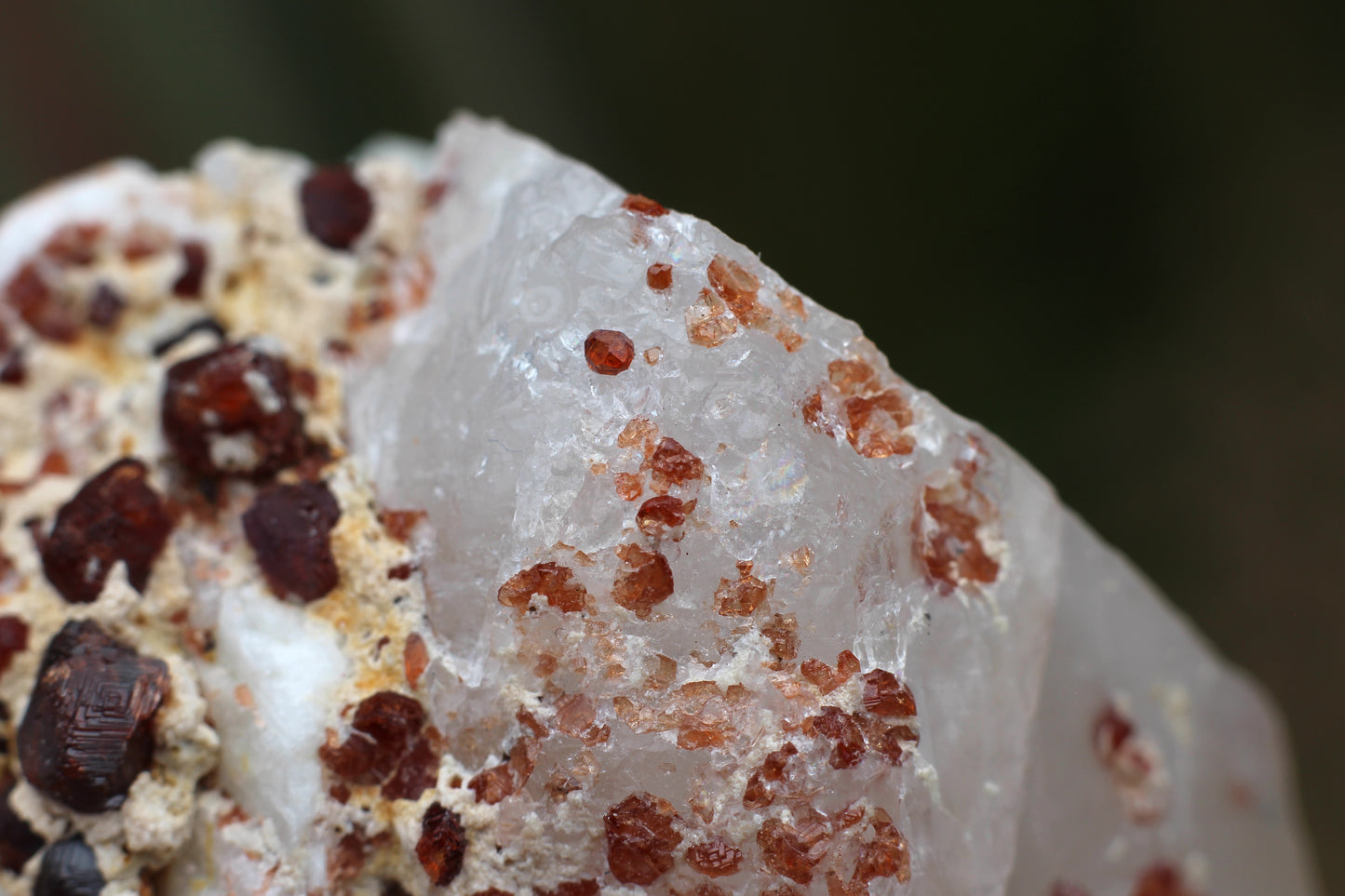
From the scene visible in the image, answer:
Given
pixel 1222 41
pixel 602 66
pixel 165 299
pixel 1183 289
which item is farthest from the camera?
pixel 602 66

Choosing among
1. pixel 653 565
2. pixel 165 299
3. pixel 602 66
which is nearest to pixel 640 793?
pixel 653 565

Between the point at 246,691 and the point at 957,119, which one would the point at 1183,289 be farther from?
the point at 246,691

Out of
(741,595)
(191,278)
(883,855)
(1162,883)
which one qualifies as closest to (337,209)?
(191,278)

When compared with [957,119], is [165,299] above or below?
below

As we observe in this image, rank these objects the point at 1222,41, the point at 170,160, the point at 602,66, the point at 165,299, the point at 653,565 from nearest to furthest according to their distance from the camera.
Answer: the point at 653,565
the point at 165,299
the point at 1222,41
the point at 602,66
the point at 170,160

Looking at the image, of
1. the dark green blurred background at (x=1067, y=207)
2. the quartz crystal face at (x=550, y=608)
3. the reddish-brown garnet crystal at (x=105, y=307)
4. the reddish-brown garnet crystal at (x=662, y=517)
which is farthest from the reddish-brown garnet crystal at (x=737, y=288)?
the dark green blurred background at (x=1067, y=207)

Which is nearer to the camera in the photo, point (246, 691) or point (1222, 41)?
point (246, 691)
